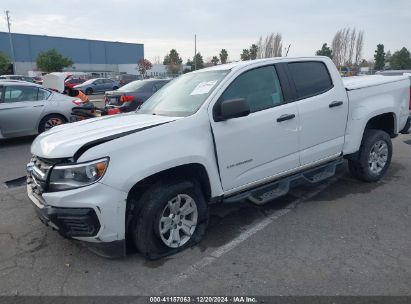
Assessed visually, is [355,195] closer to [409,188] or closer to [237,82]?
[409,188]

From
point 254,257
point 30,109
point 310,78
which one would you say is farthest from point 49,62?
point 254,257

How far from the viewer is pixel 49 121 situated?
945 cm

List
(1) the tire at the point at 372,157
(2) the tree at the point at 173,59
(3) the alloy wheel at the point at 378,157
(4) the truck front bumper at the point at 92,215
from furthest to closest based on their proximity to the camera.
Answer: (2) the tree at the point at 173,59, (3) the alloy wheel at the point at 378,157, (1) the tire at the point at 372,157, (4) the truck front bumper at the point at 92,215

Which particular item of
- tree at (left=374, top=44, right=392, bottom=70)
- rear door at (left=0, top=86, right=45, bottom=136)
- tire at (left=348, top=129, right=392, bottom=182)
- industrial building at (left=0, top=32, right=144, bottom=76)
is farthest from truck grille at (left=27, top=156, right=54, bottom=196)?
tree at (left=374, top=44, right=392, bottom=70)

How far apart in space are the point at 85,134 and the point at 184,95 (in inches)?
49.6

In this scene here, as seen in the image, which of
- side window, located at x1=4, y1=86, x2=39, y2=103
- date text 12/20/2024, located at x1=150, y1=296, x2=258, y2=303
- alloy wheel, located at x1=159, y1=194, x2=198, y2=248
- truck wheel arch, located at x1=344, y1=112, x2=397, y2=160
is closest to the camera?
date text 12/20/2024, located at x1=150, y1=296, x2=258, y2=303

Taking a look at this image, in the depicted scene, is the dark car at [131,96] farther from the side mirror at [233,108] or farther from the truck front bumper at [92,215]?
the truck front bumper at [92,215]

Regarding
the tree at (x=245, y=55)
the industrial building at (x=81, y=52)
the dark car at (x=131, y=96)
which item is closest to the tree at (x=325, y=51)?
the tree at (x=245, y=55)

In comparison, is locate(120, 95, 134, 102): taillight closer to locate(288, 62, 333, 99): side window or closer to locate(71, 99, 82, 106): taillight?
locate(71, 99, 82, 106): taillight

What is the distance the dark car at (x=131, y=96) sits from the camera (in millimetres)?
10852

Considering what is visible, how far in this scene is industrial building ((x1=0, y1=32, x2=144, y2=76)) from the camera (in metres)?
71.6

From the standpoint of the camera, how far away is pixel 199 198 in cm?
370

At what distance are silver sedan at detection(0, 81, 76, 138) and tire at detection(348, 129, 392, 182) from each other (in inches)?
290

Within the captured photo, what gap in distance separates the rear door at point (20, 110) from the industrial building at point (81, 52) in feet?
191
